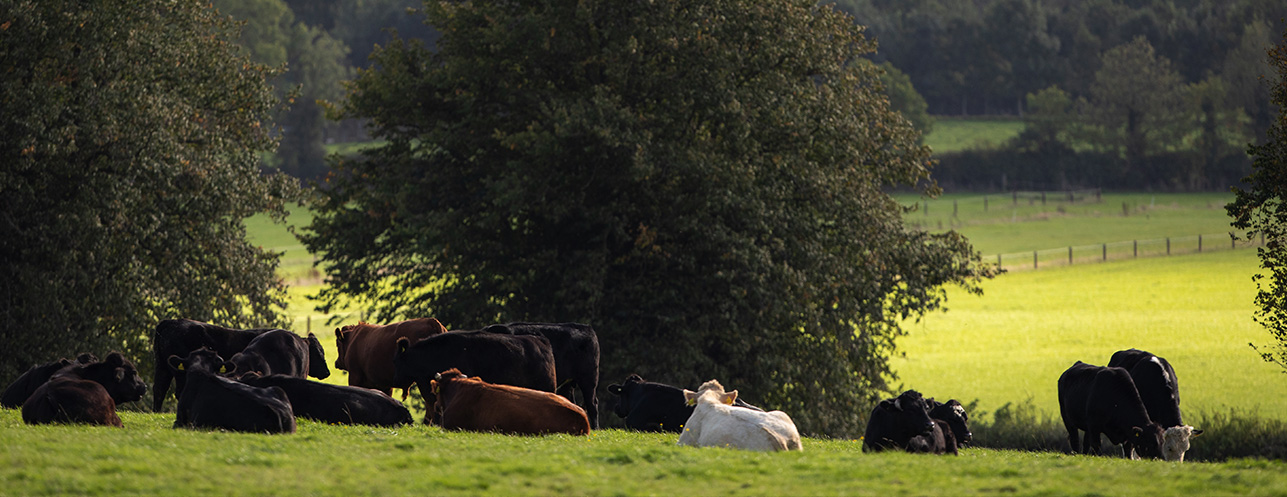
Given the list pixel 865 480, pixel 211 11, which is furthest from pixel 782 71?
A: pixel 865 480

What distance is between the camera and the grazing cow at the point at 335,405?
13.5 meters

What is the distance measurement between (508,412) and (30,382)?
6603mm

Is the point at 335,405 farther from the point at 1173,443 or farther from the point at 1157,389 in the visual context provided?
the point at 1157,389

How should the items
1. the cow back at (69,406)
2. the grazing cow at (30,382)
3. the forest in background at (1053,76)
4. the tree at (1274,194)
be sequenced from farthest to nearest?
the forest in background at (1053,76) → the tree at (1274,194) → the grazing cow at (30,382) → the cow back at (69,406)

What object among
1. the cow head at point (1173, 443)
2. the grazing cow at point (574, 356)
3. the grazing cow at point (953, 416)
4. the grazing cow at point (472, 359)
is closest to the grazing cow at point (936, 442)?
the grazing cow at point (953, 416)

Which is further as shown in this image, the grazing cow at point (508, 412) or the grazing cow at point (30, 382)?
the grazing cow at point (30, 382)

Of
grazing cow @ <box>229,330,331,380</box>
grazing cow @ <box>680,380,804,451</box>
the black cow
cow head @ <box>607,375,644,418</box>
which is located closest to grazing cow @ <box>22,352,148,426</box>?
grazing cow @ <box>229,330,331,380</box>

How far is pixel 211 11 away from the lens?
28.4 metres

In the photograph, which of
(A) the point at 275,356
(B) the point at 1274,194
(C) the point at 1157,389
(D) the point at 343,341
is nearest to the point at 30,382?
(A) the point at 275,356

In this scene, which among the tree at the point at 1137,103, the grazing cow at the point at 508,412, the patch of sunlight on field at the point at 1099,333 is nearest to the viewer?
the grazing cow at the point at 508,412

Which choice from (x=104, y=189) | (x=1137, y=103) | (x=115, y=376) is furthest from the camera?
(x=1137, y=103)

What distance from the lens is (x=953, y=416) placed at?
46.4ft

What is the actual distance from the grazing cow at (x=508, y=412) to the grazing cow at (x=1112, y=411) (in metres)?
6.48

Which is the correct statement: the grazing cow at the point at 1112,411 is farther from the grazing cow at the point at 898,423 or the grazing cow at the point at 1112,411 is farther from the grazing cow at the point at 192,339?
the grazing cow at the point at 192,339
